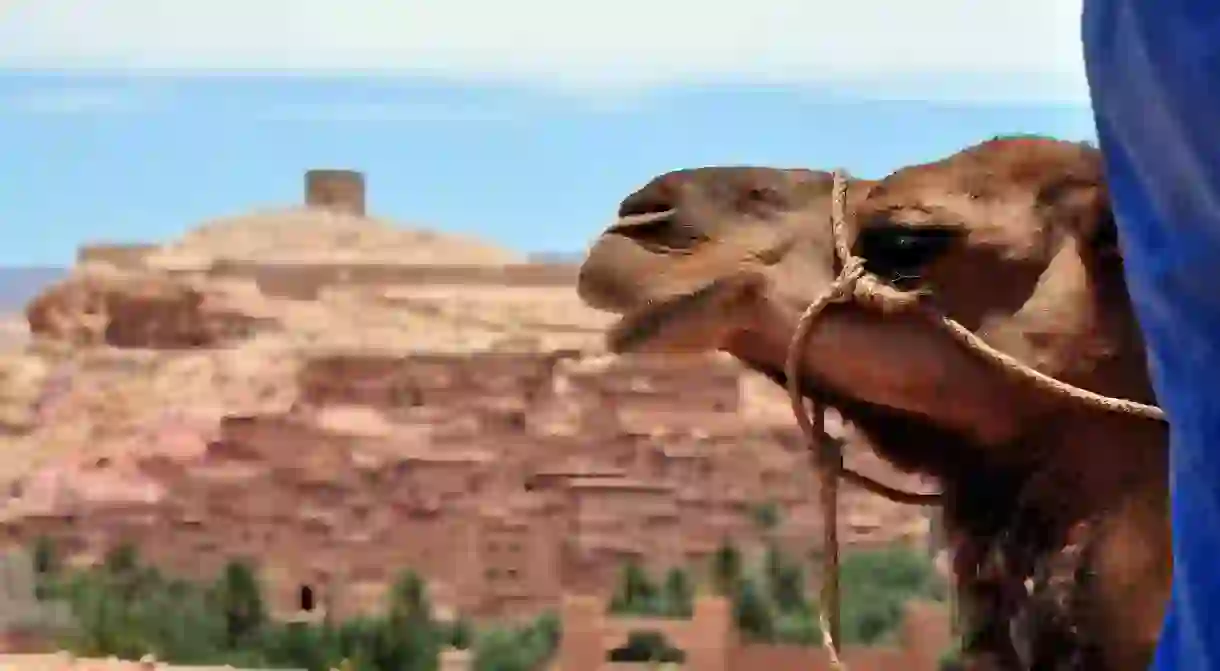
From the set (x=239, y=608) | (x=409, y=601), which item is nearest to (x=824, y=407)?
(x=239, y=608)

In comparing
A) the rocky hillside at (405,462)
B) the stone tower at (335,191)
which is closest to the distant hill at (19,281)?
the stone tower at (335,191)

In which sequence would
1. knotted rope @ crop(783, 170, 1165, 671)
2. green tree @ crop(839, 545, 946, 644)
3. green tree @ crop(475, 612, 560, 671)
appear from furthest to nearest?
green tree @ crop(475, 612, 560, 671), green tree @ crop(839, 545, 946, 644), knotted rope @ crop(783, 170, 1165, 671)

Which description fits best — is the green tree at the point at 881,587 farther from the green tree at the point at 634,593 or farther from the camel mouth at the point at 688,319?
the camel mouth at the point at 688,319

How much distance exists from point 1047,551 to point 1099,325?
249mm

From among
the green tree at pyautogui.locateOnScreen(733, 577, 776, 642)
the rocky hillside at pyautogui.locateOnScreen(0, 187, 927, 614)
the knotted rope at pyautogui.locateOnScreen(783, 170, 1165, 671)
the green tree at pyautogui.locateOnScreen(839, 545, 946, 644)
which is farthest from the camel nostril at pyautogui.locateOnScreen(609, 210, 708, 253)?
the rocky hillside at pyautogui.locateOnScreen(0, 187, 927, 614)

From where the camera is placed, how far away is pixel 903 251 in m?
1.78

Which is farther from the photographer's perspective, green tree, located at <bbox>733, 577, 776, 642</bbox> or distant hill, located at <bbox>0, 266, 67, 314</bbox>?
distant hill, located at <bbox>0, 266, 67, 314</bbox>

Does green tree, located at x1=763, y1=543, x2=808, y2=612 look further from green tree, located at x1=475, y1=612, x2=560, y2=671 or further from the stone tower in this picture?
the stone tower

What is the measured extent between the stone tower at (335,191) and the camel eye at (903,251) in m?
35.1

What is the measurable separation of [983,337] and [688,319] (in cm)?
30

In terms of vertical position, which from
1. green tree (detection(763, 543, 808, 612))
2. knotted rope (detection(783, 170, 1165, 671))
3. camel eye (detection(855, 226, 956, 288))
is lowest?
green tree (detection(763, 543, 808, 612))

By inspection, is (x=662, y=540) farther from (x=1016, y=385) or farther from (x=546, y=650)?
(x=1016, y=385)

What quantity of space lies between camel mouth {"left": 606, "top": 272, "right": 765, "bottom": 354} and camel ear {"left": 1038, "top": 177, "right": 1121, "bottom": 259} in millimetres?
314

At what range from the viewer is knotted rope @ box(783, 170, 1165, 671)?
1.65m
